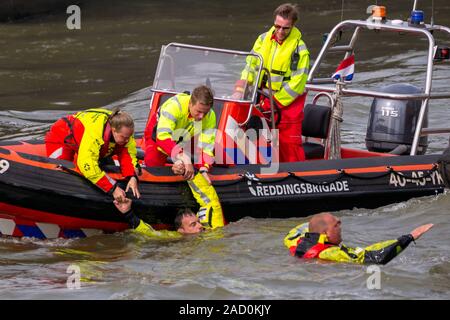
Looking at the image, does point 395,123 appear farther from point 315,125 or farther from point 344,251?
point 344,251

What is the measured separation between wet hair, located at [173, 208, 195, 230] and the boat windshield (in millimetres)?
1020

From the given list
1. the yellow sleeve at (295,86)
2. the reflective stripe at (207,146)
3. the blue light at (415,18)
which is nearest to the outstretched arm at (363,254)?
the reflective stripe at (207,146)

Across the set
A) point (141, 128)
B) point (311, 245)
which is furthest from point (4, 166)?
point (141, 128)

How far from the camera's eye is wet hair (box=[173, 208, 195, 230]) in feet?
27.1

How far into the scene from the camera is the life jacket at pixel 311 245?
705 centimetres

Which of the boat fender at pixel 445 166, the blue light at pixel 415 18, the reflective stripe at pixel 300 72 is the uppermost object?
the blue light at pixel 415 18

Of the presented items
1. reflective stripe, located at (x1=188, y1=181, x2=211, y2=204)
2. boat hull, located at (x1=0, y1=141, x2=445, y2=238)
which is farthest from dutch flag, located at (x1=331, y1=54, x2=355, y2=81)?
reflective stripe, located at (x1=188, y1=181, x2=211, y2=204)

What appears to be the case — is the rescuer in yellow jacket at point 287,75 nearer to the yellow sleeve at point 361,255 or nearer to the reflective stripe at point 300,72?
the reflective stripe at point 300,72

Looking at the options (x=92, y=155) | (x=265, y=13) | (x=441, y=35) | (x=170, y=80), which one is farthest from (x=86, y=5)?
Answer: (x=92, y=155)

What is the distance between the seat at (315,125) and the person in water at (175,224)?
1.61 m

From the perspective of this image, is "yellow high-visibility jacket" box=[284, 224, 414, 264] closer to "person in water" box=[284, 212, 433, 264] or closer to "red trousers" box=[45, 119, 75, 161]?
"person in water" box=[284, 212, 433, 264]
